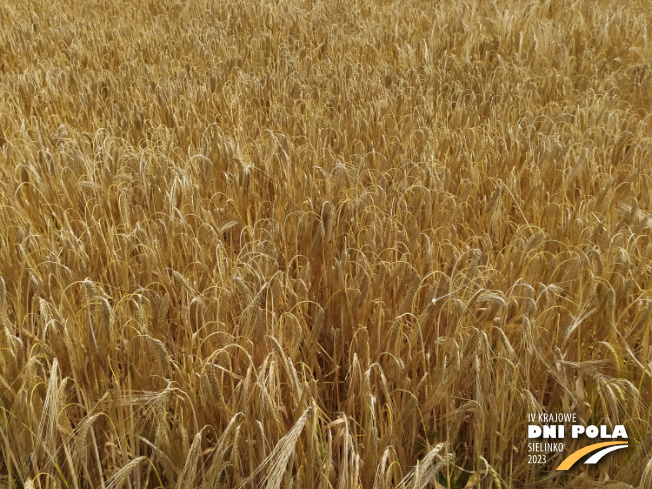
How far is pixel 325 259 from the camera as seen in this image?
1359 mm

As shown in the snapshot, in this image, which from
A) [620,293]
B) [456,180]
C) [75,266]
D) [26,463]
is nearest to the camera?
[26,463]

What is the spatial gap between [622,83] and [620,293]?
178 centimetres

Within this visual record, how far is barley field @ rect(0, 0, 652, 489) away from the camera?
91 cm

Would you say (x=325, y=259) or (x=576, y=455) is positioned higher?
(x=325, y=259)

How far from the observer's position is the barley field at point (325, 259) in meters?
0.91

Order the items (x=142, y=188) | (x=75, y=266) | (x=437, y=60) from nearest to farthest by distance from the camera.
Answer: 1. (x=75, y=266)
2. (x=142, y=188)
3. (x=437, y=60)

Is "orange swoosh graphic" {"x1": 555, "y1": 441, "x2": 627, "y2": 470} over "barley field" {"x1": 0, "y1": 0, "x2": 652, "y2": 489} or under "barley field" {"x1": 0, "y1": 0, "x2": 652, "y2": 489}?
under

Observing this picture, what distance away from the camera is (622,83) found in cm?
249

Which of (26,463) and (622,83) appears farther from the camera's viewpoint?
(622,83)

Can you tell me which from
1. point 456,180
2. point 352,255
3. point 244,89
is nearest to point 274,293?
point 352,255

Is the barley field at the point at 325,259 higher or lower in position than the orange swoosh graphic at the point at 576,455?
higher

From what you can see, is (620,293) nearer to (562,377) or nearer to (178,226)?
(562,377)

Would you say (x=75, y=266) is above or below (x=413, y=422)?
above

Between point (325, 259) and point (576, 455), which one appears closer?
point (576, 455)
